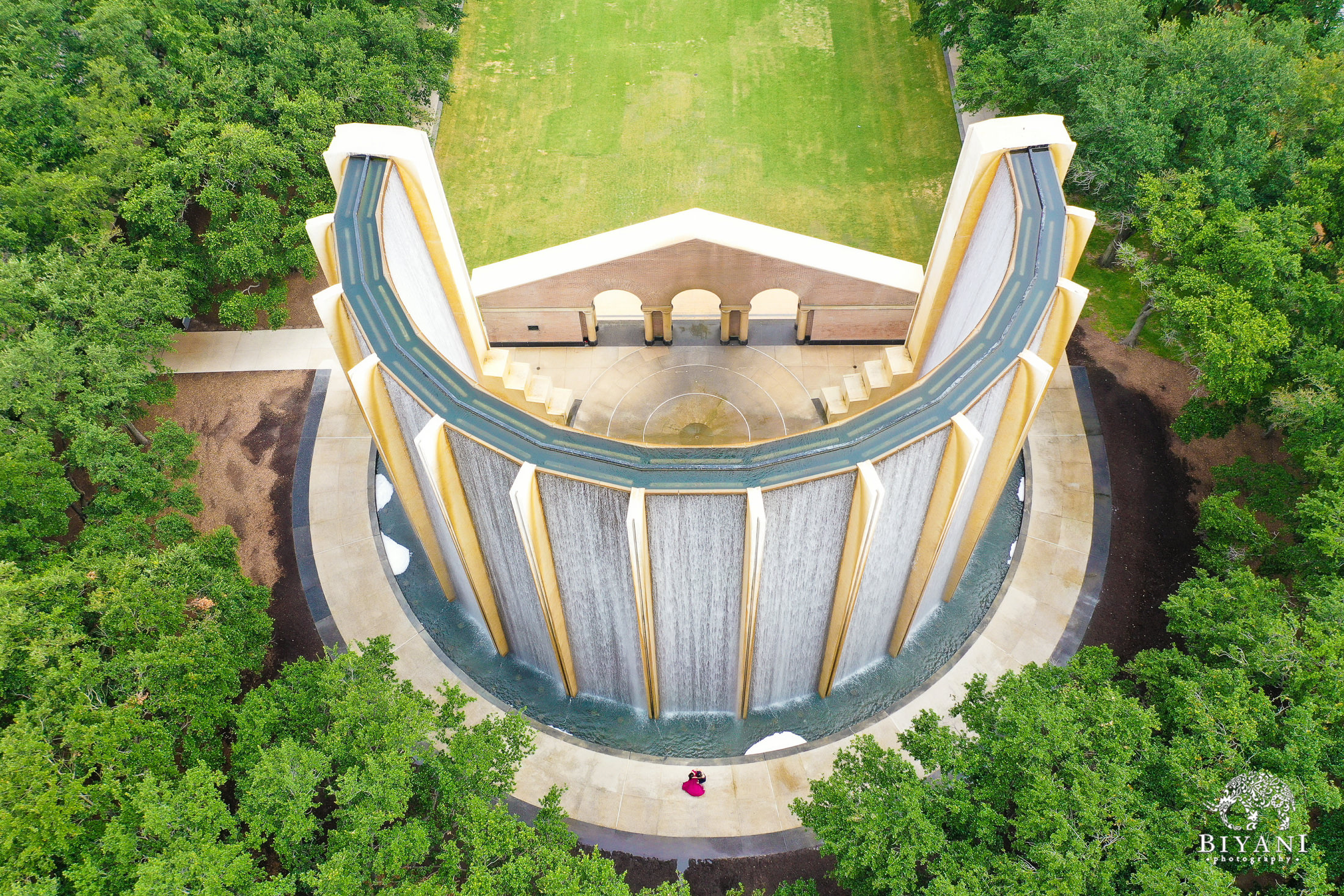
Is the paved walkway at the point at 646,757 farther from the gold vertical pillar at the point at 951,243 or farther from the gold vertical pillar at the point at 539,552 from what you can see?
the gold vertical pillar at the point at 951,243

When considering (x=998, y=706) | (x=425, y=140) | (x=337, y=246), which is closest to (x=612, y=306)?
(x=425, y=140)

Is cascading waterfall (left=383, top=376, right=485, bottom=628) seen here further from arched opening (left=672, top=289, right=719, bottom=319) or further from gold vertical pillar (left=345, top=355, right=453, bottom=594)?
arched opening (left=672, top=289, right=719, bottom=319)

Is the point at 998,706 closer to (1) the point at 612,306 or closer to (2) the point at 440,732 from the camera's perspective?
(2) the point at 440,732

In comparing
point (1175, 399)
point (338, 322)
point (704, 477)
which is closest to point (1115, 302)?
point (1175, 399)

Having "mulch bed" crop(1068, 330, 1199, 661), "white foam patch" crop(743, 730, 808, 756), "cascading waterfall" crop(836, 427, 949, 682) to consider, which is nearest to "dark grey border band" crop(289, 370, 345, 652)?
"white foam patch" crop(743, 730, 808, 756)

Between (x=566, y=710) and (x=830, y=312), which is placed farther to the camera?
(x=830, y=312)
